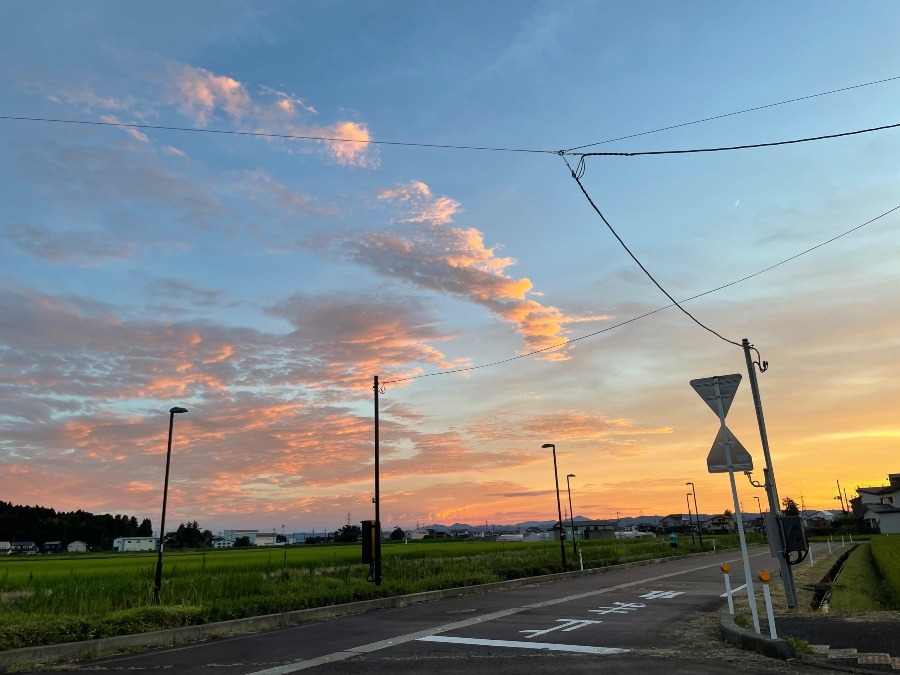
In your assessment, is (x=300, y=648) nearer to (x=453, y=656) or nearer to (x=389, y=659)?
(x=389, y=659)

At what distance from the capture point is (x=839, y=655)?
26.6 feet

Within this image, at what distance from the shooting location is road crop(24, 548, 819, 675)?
8.91 meters

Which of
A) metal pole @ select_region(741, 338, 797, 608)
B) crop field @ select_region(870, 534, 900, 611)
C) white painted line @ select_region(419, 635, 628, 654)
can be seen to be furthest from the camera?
crop field @ select_region(870, 534, 900, 611)

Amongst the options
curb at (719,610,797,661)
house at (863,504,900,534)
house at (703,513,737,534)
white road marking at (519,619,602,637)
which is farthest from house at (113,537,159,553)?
curb at (719,610,797,661)

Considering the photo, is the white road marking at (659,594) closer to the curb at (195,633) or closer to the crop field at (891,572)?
→ the curb at (195,633)

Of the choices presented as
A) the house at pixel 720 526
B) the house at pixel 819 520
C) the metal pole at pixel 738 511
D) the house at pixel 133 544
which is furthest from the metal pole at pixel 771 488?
the house at pixel 133 544

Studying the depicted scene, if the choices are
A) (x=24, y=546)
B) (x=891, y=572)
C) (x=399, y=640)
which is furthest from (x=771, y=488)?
(x=24, y=546)

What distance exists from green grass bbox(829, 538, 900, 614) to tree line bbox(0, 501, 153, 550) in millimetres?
172915

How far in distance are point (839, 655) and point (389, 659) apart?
620cm

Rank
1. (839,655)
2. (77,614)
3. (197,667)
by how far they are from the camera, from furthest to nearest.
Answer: (77,614) < (197,667) < (839,655)

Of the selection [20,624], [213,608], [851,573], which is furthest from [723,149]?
[851,573]

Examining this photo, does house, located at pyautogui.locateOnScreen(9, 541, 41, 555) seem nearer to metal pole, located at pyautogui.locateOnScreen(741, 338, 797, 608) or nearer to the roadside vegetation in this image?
the roadside vegetation

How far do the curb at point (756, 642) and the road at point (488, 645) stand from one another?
0.16 metres

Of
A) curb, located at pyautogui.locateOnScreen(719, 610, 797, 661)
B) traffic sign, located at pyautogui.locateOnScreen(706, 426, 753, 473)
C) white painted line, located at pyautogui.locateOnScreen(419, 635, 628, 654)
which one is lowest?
white painted line, located at pyautogui.locateOnScreen(419, 635, 628, 654)
